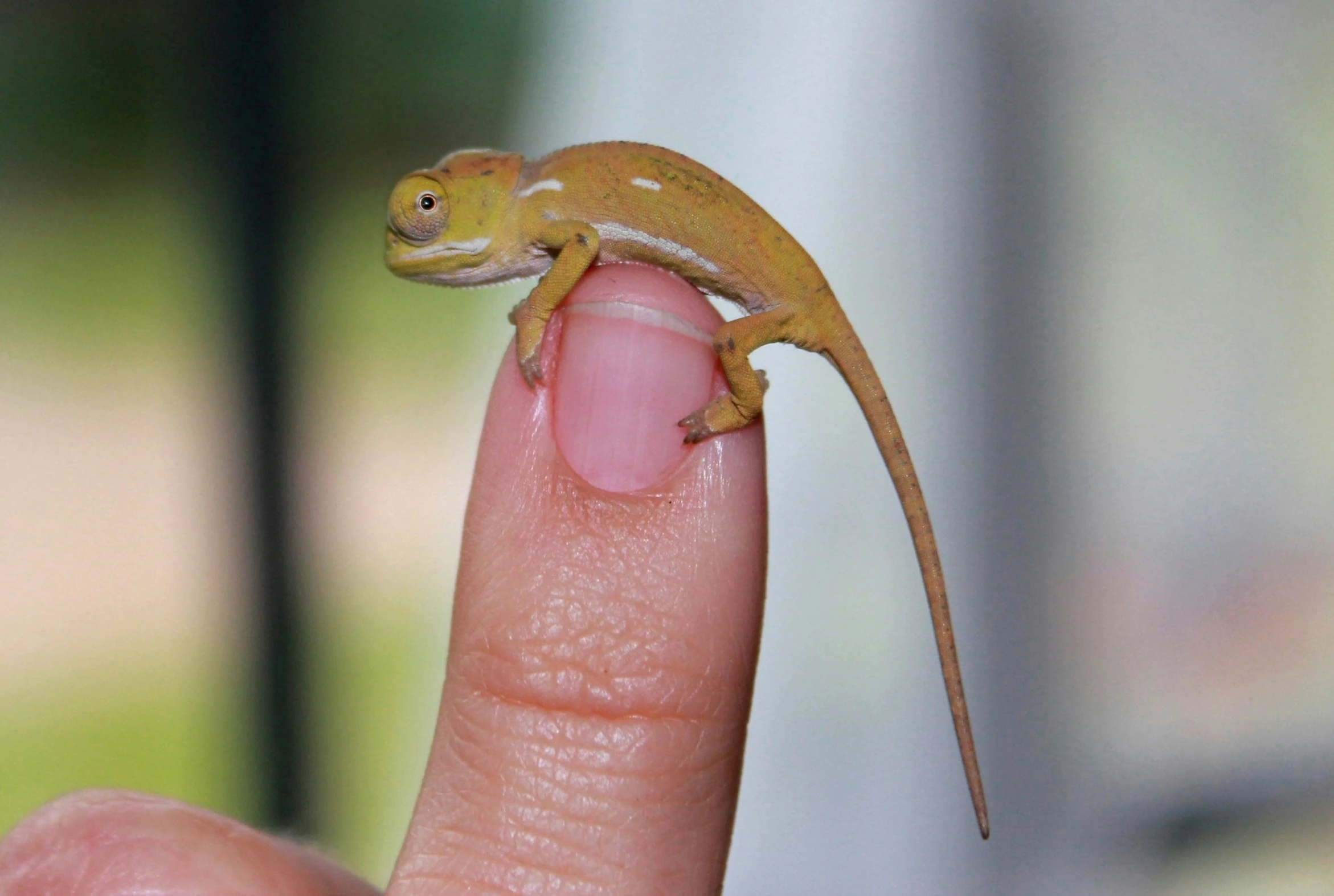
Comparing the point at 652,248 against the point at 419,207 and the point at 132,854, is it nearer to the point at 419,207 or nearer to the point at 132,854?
the point at 419,207

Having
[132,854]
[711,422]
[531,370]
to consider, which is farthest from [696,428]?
[132,854]

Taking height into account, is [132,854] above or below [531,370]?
below

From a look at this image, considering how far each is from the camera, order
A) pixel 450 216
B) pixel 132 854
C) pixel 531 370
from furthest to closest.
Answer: pixel 450 216 → pixel 531 370 → pixel 132 854

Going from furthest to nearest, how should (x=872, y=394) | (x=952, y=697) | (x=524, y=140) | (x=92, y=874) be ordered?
(x=524, y=140), (x=872, y=394), (x=952, y=697), (x=92, y=874)

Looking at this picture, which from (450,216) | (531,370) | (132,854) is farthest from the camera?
(450,216)

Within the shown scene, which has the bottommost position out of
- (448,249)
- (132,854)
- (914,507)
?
(132,854)

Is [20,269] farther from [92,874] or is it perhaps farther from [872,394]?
[872,394]

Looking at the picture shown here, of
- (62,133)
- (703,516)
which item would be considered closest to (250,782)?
(62,133)
